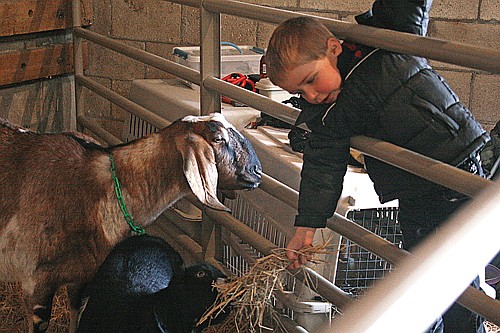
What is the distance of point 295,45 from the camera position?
5.74ft

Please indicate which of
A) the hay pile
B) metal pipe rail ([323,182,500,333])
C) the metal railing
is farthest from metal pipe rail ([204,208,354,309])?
metal pipe rail ([323,182,500,333])

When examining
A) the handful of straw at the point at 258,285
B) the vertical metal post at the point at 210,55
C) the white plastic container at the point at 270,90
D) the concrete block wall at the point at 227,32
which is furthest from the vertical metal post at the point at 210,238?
the concrete block wall at the point at 227,32

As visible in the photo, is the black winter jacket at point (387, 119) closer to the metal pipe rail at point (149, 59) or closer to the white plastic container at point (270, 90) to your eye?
the metal pipe rail at point (149, 59)

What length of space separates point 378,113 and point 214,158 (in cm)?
70

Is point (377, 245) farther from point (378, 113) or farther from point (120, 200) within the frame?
point (120, 200)

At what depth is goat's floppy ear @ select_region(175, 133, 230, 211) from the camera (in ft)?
7.25

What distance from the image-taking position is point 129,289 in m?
2.18

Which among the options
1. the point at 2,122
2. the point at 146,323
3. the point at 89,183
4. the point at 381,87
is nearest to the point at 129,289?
the point at 146,323

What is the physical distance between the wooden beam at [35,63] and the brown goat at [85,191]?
175cm

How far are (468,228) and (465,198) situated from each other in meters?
1.50

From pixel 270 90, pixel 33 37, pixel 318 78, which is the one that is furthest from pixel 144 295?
pixel 33 37

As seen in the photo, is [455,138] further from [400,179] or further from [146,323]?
[146,323]

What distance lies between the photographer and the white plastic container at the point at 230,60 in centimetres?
367

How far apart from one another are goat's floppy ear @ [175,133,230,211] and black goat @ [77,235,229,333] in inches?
9.2
